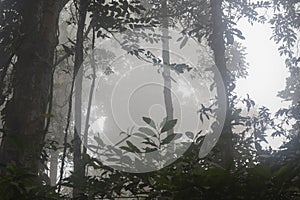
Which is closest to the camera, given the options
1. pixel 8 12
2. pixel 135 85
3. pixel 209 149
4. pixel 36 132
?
pixel 209 149

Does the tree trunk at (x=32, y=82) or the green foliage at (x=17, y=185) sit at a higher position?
the tree trunk at (x=32, y=82)

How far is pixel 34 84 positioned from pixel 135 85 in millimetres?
18917

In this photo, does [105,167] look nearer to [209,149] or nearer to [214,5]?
[209,149]

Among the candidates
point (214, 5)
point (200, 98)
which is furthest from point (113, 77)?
point (214, 5)

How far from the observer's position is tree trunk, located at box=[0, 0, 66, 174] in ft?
9.12

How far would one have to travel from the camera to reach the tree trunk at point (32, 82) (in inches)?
109

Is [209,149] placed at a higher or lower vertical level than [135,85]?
lower

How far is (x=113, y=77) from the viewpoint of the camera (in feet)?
74.8

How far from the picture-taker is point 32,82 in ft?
9.87

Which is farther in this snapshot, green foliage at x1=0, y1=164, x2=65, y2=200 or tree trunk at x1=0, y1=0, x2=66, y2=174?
tree trunk at x1=0, y1=0, x2=66, y2=174

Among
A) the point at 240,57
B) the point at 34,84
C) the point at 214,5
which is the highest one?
the point at 240,57

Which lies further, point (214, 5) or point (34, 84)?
point (214, 5)

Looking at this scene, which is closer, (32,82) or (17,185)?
(17,185)

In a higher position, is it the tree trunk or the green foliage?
the tree trunk
